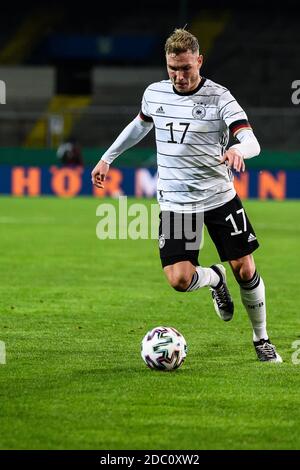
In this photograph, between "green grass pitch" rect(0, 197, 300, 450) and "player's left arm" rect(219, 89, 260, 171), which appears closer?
"green grass pitch" rect(0, 197, 300, 450)

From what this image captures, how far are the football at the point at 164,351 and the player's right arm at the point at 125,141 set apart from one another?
1.53 meters

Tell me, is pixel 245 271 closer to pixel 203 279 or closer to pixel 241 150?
pixel 203 279

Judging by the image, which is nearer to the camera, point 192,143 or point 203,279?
point 192,143

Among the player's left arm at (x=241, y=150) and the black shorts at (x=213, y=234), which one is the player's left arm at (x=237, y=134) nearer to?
the player's left arm at (x=241, y=150)

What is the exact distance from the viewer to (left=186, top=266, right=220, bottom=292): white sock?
28.5 feet

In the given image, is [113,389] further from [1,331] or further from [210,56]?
[210,56]

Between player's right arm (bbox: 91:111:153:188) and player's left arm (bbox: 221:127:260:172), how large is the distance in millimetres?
1081

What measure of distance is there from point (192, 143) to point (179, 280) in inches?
41.3

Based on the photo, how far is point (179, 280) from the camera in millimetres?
8547

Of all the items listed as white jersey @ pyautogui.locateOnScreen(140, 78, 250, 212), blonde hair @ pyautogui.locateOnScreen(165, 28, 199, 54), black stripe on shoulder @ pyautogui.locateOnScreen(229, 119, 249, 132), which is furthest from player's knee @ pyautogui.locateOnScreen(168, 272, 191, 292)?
blonde hair @ pyautogui.locateOnScreen(165, 28, 199, 54)

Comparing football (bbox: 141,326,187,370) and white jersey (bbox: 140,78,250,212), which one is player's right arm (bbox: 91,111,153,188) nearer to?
white jersey (bbox: 140,78,250,212)


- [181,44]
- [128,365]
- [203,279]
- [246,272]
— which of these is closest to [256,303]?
[246,272]

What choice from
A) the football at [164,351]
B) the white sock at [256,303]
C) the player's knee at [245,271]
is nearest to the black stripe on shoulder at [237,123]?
the player's knee at [245,271]
